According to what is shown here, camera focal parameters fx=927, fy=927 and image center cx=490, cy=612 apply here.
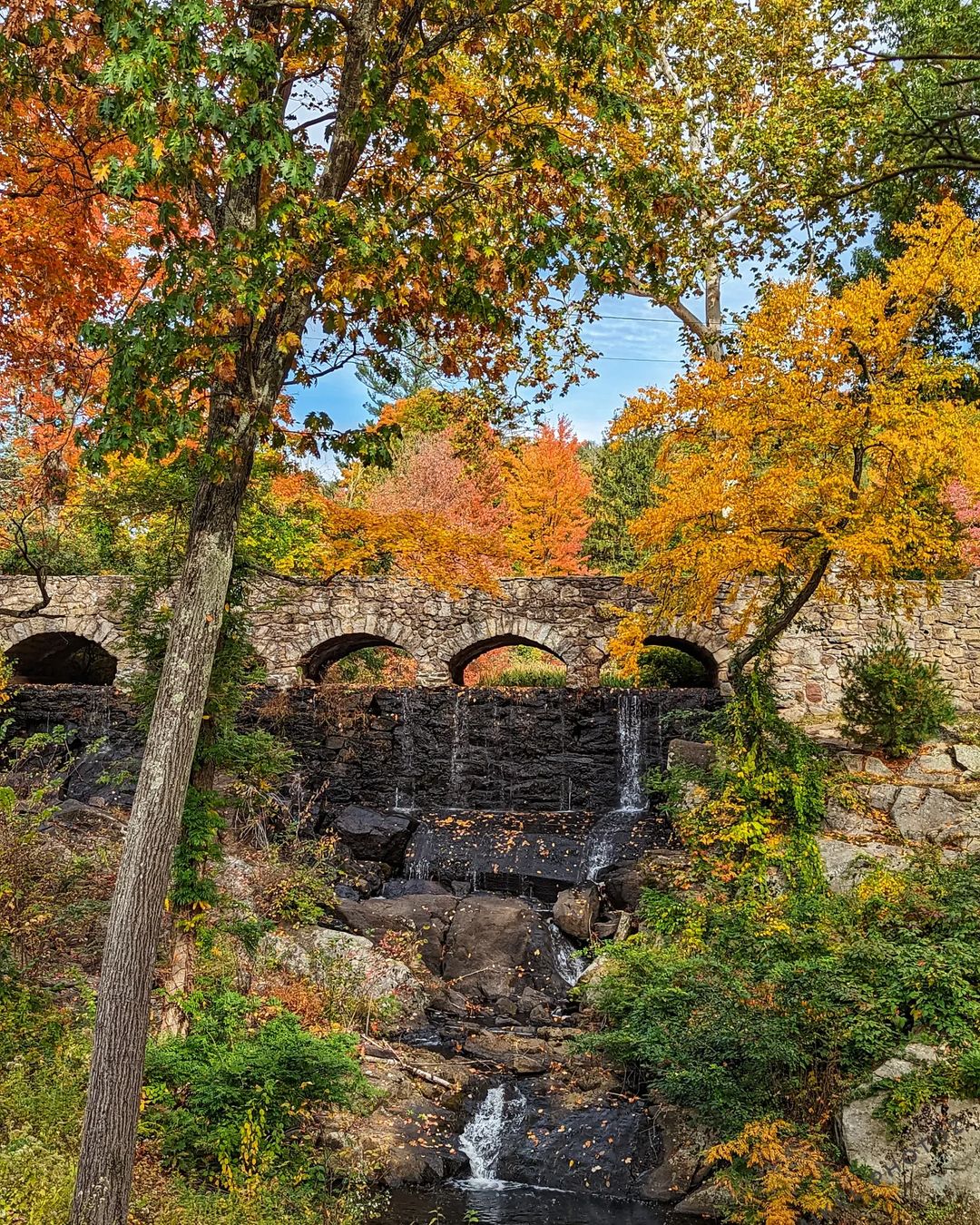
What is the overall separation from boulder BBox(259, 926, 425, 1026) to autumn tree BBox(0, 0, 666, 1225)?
3642mm

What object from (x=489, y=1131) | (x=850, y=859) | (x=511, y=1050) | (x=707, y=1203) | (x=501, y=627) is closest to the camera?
(x=707, y=1203)

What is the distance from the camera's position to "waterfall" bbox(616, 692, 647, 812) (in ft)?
44.2

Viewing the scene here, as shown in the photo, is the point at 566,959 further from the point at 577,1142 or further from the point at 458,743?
the point at 458,743

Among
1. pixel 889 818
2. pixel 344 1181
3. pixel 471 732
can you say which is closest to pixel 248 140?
pixel 344 1181

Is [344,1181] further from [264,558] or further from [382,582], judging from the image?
[382,582]

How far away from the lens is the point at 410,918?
31.9 feet

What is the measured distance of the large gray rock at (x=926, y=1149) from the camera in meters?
5.00

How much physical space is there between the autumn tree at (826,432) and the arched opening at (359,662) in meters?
7.54

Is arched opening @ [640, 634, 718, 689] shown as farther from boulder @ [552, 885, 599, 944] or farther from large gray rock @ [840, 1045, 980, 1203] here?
large gray rock @ [840, 1045, 980, 1203]

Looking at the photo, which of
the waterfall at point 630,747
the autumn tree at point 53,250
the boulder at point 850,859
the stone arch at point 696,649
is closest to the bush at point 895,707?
the boulder at point 850,859

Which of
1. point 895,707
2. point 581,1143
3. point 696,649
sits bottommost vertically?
point 581,1143

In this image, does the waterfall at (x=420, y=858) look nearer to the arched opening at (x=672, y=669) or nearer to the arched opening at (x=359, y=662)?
the arched opening at (x=359, y=662)

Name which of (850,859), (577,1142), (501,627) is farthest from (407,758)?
(577,1142)

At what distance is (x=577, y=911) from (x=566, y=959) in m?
0.56
